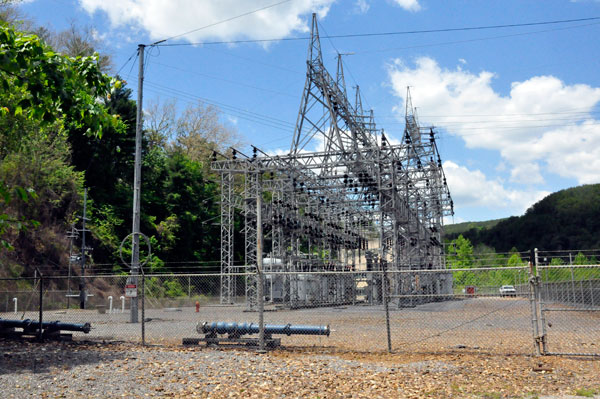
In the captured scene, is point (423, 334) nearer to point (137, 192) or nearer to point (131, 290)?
point (131, 290)

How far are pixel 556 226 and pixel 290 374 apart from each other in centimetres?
11597

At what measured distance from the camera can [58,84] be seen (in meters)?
6.84

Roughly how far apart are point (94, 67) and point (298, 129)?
26.8 metres

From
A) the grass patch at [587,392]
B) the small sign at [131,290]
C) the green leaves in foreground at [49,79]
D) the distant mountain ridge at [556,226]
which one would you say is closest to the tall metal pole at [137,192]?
the small sign at [131,290]

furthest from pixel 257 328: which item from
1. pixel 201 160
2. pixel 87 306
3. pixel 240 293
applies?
pixel 201 160

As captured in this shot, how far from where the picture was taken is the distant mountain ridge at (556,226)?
105125 millimetres

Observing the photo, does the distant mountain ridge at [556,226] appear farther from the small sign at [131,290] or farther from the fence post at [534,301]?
the small sign at [131,290]

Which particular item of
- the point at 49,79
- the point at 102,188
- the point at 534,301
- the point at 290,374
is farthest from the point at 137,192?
the point at 102,188

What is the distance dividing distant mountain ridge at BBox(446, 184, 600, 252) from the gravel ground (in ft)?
338

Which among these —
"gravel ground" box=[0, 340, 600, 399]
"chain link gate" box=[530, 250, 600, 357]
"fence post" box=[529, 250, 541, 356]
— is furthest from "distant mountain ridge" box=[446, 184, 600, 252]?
"gravel ground" box=[0, 340, 600, 399]

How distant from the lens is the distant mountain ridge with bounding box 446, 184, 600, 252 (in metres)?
105

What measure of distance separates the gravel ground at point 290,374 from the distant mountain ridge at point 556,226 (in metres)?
103

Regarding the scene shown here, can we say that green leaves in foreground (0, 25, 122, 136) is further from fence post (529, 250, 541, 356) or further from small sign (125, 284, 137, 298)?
fence post (529, 250, 541, 356)

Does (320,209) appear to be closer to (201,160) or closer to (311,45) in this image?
(311,45)
